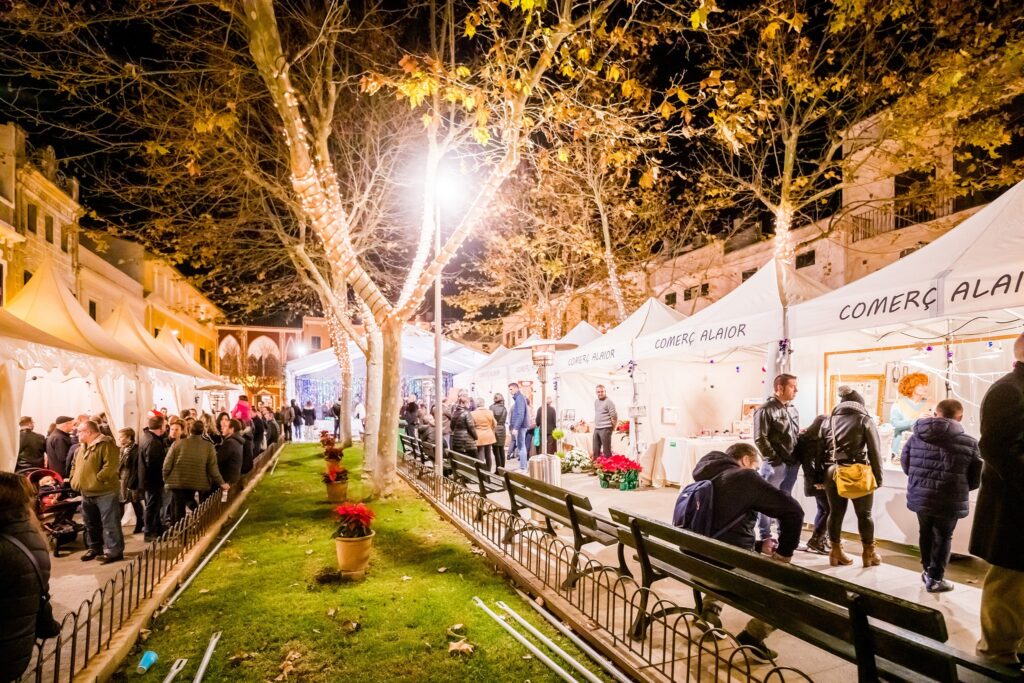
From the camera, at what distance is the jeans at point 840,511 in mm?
6043

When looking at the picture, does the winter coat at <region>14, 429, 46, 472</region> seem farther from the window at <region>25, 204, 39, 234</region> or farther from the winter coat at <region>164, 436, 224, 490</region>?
the window at <region>25, 204, 39, 234</region>

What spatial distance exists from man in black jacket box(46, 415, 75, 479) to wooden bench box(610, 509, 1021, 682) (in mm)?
10249

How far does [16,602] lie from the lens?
3010 millimetres

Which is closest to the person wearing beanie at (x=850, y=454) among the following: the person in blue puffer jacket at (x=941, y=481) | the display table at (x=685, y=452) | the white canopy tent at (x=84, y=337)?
the person in blue puffer jacket at (x=941, y=481)

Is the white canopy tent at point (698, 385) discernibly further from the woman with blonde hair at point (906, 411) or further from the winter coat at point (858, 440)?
the winter coat at point (858, 440)

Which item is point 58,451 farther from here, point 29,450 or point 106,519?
point 106,519

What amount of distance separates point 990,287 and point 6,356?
8.96 m

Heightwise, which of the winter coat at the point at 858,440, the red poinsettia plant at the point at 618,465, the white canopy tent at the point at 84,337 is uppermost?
the white canopy tent at the point at 84,337

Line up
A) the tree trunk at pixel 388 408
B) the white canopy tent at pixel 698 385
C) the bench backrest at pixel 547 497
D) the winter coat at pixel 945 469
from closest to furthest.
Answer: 1. the winter coat at pixel 945 469
2. the bench backrest at pixel 547 497
3. the tree trunk at pixel 388 408
4. the white canopy tent at pixel 698 385

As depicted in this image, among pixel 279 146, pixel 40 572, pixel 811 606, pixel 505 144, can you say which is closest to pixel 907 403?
pixel 811 606

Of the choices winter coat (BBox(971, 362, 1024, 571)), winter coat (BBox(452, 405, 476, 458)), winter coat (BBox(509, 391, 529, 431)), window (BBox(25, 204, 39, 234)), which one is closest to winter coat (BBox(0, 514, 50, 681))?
winter coat (BBox(971, 362, 1024, 571))

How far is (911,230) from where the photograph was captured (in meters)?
20.5

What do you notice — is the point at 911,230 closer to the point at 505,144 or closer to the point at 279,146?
the point at 505,144

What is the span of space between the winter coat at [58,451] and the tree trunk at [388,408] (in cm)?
514
